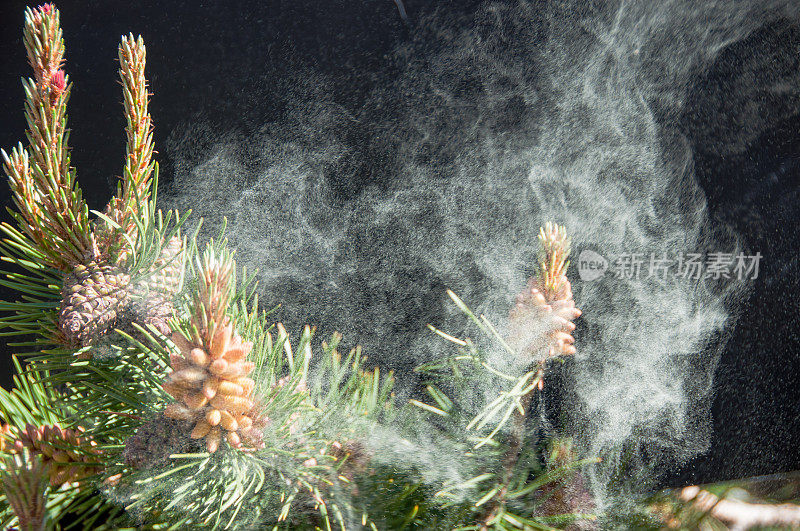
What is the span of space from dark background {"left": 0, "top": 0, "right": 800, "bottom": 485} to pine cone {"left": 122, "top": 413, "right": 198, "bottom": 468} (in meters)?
0.54

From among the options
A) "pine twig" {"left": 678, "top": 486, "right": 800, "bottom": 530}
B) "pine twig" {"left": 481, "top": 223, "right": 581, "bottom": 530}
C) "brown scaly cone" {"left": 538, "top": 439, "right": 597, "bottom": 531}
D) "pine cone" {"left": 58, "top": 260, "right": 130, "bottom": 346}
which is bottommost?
"brown scaly cone" {"left": 538, "top": 439, "right": 597, "bottom": 531}

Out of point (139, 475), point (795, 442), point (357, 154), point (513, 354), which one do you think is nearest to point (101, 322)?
point (139, 475)

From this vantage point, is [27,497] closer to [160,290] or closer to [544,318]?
[160,290]

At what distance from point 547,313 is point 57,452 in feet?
1.13

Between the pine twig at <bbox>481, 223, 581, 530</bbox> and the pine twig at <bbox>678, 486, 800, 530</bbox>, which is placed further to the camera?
the pine twig at <bbox>481, 223, 581, 530</bbox>

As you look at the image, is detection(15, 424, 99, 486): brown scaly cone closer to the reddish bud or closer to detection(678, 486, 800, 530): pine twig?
the reddish bud

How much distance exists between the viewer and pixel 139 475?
31 centimetres

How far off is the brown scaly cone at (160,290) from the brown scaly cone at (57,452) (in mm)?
90

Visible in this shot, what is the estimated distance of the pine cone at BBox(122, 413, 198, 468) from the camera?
0.31m

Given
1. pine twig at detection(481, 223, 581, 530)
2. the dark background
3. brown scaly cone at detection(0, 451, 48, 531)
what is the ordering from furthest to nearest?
1. the dark background
2. pine twig at detection(481, 223, 581, 530)
3. brown scaly cone at detection(0, 451, 48, 531)

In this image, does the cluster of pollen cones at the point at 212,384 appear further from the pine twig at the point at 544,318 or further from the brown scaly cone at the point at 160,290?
the pine twig at the point at 544,318

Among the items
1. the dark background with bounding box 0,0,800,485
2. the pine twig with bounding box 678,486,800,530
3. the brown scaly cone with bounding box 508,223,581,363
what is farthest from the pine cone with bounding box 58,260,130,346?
the dark background with bounding box 0,0,800,485

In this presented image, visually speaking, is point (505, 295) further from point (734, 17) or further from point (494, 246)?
point (734, 17)

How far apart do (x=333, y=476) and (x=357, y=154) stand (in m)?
0.56
